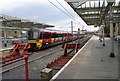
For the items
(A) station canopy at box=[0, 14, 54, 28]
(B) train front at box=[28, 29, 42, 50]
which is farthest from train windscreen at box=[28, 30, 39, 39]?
(A) station canopy at box=[0, 14, 54, 28]

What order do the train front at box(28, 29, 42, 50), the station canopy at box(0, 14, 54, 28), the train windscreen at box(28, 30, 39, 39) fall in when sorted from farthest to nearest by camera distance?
the station canopy at box(0, 14, 54, 28) < the train windscreen at box(28, 30, 39, 39) < the train front at box(28, 29, 42, 50)

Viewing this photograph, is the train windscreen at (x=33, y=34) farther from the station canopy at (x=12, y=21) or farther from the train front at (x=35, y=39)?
the station canopy at (x=12, y=21)

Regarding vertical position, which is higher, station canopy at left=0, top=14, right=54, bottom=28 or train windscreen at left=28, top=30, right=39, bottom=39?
station canopy at left=0, top=14, right=54, bottom=28

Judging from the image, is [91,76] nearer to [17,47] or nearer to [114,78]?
[114,78]

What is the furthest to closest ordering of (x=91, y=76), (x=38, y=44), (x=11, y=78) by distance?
(x=38, y=44) < (x=11, y=78) < (x=91, y=76)

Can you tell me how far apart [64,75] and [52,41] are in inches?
1035

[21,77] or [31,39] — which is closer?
[21,77]

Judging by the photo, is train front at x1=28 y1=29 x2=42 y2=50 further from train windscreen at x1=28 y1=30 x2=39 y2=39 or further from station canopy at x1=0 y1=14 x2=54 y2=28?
station canopy at x1=0 y1=14 x2=54 y2=28

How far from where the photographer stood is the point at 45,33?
3238cm

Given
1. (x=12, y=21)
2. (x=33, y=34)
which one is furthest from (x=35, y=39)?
(x=12, y=21)

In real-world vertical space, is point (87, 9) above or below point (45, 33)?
above

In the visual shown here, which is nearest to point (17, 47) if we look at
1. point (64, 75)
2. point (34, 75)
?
point (34, 75)

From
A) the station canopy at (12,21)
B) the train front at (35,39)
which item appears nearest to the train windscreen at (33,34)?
the train front at (35,39)

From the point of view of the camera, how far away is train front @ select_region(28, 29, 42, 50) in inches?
1172
